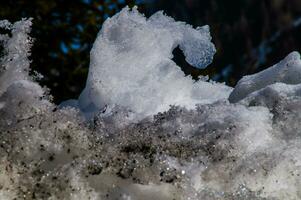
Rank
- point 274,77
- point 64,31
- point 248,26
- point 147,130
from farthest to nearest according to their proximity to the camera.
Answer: point 248,26, point 64,31, point 274,77, point 147,130

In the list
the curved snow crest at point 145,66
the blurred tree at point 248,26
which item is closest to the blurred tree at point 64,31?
the curved snow crest at point 145,66

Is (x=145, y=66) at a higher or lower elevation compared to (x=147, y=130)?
higher

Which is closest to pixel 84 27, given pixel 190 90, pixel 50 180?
pixel 190 90

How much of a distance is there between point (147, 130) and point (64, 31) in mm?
4382

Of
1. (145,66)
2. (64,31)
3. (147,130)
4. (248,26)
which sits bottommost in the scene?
(147,130)

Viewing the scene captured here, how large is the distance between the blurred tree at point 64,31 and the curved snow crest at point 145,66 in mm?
3226

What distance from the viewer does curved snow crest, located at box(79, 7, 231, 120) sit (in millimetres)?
1221

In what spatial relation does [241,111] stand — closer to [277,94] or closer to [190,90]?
[277,94]

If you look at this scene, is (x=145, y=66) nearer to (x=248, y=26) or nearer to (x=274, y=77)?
(x=274, y=77)

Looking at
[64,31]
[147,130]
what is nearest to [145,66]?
[147,130]

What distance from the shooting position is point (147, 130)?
3.50 ft

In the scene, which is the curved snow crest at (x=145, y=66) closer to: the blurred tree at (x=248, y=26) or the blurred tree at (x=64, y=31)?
the blurred tree at (x=64, y=31)

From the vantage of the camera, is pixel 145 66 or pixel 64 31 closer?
pixel 145 66

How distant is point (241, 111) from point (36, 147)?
467 millimetres
